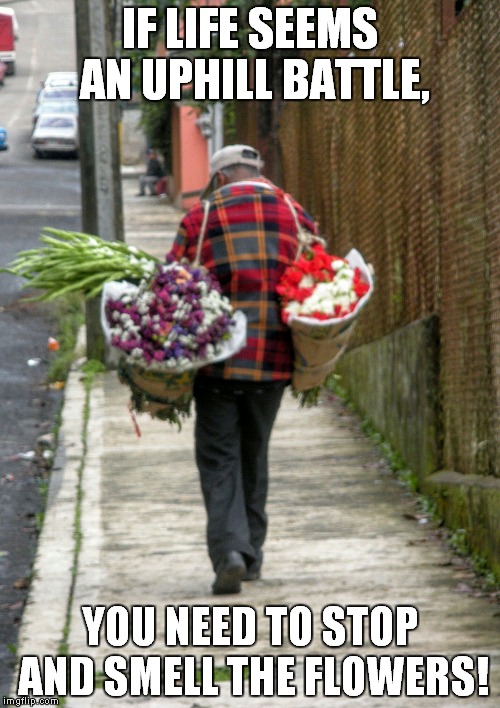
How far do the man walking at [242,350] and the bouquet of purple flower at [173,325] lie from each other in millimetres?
152

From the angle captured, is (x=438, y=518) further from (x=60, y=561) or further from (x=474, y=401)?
(x=60, y=561)

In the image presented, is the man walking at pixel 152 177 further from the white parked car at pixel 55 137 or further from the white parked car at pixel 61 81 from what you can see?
the white parked car at pixel 61 81

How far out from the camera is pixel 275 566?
7.01 m

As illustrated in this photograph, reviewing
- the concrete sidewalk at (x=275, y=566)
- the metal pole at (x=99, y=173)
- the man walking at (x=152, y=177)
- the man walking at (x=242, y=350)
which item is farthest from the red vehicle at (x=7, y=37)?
the man walking at (x=242, y=350)

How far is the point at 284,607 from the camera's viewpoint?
6.19 m

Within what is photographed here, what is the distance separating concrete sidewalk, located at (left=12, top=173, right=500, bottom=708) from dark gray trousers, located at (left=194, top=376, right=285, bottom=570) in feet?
0.96

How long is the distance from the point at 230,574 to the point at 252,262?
1.32 metres

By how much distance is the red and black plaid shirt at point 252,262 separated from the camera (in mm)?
6258

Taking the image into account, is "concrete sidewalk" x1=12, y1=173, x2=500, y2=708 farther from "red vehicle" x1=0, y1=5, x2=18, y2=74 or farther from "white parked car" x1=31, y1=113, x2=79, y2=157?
"red vehicle" x1=0, y1=5, x2=18, y2=74

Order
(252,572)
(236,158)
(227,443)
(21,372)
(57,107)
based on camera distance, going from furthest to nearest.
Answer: (57,107)
(21,372)
(252,572)
(236,158)
(227,443)

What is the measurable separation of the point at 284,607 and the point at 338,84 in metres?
6.58

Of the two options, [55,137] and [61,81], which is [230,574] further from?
[61,81]

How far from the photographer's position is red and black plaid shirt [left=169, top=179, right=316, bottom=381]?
6258 millimetres

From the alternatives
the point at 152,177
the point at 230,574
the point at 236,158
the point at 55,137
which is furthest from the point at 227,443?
the point at 55,137
